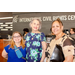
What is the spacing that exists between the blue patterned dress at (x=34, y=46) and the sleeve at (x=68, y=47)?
1.77ft

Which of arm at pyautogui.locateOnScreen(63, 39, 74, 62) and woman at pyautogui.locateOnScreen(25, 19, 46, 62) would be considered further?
woman at pyautogui.locateOnScreen(25, 19, 46, 62)

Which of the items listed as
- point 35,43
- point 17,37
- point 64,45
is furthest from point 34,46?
point 64,45

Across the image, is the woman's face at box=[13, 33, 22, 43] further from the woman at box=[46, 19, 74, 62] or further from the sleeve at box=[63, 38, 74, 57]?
the sleeve at box=[63, 38, 74, 57]

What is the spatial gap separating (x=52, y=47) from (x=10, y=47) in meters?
0.79

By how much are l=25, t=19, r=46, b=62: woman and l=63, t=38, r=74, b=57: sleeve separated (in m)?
0.49

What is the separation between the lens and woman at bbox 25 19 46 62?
1.73m

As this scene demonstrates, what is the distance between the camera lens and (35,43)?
1.73 m

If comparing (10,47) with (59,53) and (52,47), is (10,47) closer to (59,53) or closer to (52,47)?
(52,47)

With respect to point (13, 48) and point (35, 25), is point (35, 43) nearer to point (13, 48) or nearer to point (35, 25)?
point (35, 25)

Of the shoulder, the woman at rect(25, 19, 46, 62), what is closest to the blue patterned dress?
the woman at rect(25, 19, 46, 62)

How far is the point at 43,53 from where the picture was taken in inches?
65.3

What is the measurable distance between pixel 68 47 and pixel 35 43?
0.65 m

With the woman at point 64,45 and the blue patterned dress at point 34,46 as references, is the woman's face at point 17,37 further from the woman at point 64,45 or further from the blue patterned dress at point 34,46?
the woman at point 64,45
